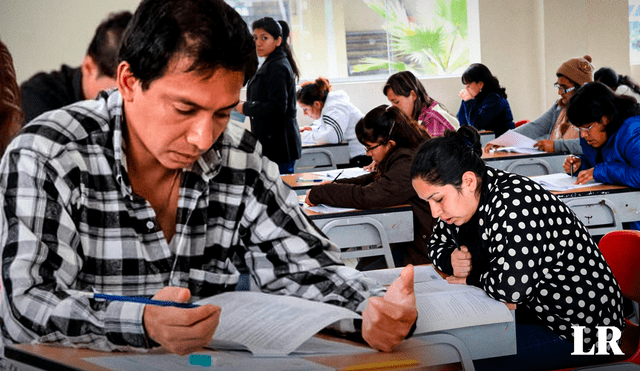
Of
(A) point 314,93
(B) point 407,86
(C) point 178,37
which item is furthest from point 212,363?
(A) point 314,93

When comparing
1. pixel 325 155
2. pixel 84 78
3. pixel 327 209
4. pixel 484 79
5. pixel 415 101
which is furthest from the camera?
pixel 484 79

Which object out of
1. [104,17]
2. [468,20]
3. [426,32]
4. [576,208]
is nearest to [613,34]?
[468,20]

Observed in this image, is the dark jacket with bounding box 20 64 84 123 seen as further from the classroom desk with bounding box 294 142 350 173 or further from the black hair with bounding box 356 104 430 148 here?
the classroom desk with bounding box 294 142 350 173

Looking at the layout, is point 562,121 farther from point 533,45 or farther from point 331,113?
point 533,45

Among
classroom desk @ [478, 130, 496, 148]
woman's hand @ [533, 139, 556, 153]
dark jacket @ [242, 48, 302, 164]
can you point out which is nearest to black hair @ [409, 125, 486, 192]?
dark jacket @ [242, 48, 302, 164]

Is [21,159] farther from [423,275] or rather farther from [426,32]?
[426,32]

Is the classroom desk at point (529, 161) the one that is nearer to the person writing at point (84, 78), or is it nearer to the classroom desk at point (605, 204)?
the classroom desk at point (605, 204)

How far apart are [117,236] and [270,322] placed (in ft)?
0.79

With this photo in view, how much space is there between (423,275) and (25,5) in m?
1.12

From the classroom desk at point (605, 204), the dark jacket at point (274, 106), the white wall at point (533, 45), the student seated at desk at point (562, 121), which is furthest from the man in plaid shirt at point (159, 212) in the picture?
the white wall at point (533, 45)

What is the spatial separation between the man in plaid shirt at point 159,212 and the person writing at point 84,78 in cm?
40

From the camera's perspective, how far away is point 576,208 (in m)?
2.71

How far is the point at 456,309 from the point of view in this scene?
130cm

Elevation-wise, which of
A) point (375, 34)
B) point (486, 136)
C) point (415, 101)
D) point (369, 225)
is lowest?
point (369, 225)
